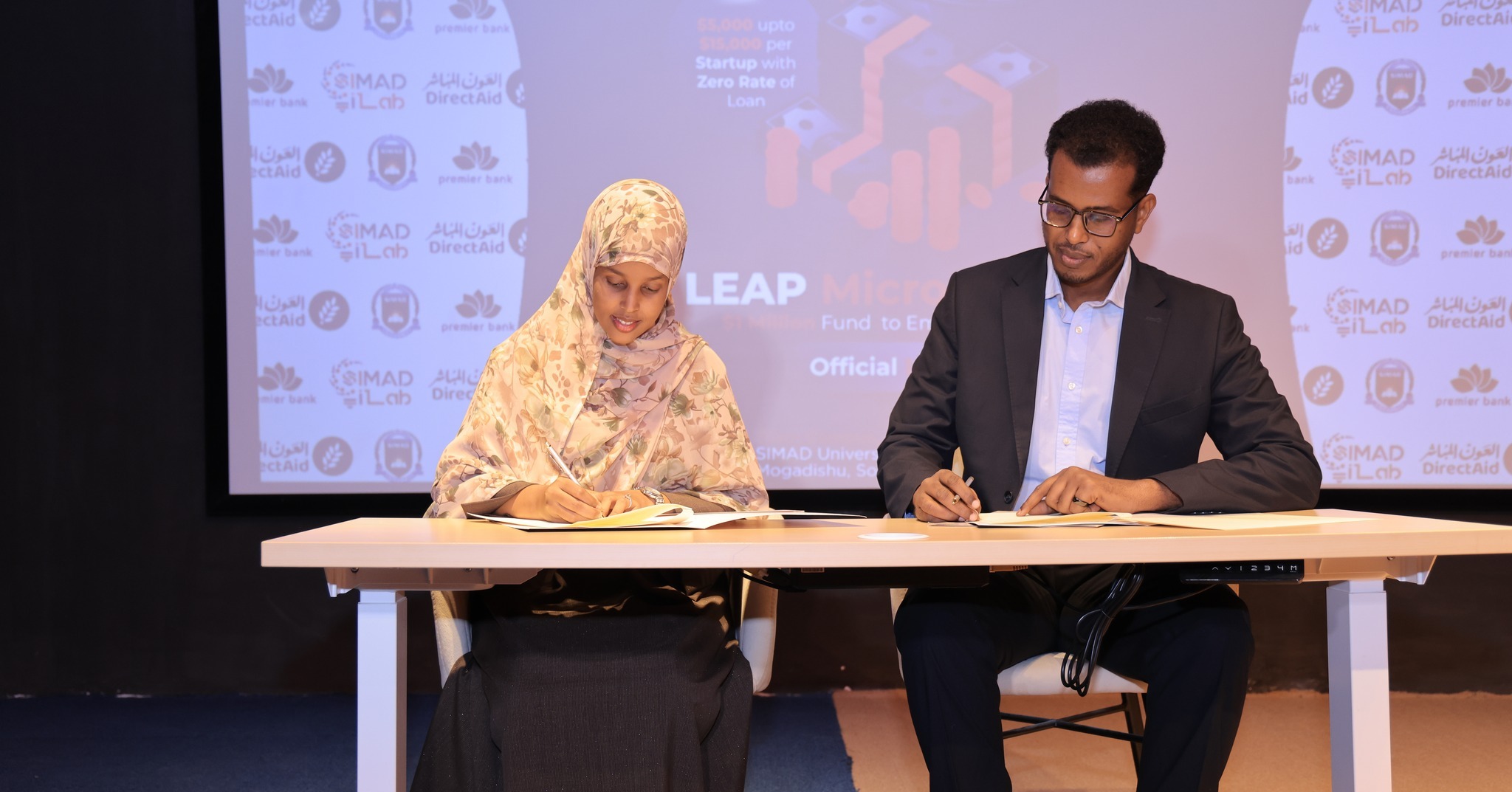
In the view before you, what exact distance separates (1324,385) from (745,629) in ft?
6.73

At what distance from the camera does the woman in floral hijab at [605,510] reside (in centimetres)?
150

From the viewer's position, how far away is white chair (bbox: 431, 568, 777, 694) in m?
1.66

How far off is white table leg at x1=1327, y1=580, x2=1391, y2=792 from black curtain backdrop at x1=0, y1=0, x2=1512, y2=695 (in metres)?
1.73

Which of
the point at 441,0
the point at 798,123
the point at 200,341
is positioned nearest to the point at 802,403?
the point at 798,123

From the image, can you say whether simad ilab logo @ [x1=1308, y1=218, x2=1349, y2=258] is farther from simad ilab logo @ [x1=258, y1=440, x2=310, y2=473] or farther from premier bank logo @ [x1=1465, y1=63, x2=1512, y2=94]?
simad ilab logo @ [x1=258, y1=440, x2=310, y2=473]

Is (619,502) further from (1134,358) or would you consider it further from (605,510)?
(1134,358)

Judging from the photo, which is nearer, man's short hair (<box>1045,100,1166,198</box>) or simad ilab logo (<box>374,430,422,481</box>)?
man's short hair (<box>1045,100,1166,198</box>)

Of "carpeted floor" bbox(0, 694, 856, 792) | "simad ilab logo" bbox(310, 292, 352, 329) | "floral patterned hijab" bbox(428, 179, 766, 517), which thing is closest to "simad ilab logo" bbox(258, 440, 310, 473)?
"simad ilab logo" bbox(310, 292, 352, 329)

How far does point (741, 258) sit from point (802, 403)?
0.43 metres

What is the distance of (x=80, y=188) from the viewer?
3164 mm

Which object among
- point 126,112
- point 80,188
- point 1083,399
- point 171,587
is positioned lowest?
point 171,587

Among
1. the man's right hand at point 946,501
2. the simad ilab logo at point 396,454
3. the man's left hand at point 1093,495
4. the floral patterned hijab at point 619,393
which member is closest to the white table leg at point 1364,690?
the man's left hand at point 1093,495

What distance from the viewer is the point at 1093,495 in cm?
163

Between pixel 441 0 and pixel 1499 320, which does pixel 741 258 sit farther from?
pixel 1499 320
